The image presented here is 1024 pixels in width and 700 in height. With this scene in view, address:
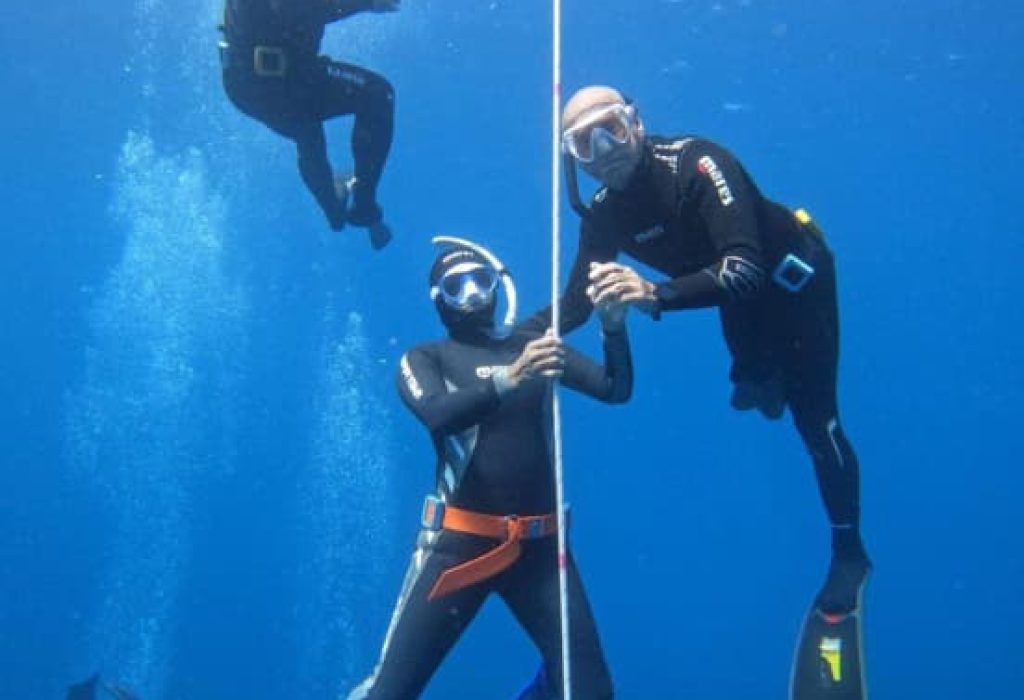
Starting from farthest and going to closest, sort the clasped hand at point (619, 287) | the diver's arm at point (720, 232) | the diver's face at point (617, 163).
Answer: the diver's face at point (617, 163) < the diver's arm at point (720, 232) < the clasped hand at point (619, 287)

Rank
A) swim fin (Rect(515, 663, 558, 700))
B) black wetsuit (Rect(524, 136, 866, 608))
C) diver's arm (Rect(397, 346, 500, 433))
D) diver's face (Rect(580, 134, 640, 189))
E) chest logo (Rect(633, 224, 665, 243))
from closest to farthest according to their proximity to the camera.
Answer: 1. black wetsuit (Rect(524, 136, 866, 608))
2. diver's arm (Rect(397, 346, 500, 433))
3. diver's face (Rect(580, 134, 640, 189))
4. chest logo (Rect(633, 224, 665, 243))
5. swim fin (Rect(515, 663, 558, 700))

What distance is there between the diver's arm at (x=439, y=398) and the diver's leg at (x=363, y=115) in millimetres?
3232

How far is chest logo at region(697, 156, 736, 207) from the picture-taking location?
13.8ft

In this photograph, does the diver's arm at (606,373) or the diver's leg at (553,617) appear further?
the diver's arm at (606,373)

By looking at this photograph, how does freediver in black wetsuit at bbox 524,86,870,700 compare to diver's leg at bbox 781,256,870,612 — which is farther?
diver's leg at bbox 781,256,870,612

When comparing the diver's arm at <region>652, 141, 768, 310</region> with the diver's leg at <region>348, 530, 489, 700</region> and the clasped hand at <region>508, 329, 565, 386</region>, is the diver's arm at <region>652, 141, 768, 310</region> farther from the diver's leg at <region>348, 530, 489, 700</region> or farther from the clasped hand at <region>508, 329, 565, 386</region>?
the diver's leg at <region>348, 530, 489, 700</region>

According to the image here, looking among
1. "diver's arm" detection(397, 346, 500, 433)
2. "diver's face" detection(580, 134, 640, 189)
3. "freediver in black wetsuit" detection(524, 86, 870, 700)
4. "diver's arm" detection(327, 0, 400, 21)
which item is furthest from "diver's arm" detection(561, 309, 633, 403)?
"diver's arm" detection(327, 0, 400, 21)

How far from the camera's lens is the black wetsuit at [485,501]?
4.47 m

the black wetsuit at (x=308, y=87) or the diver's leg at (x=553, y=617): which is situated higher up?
the black wetsuit at (x=308, y=87)

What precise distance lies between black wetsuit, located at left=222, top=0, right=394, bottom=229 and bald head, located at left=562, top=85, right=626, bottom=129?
9.19ft

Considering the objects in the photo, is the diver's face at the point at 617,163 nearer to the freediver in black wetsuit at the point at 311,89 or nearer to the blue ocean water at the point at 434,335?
the freediver in black wetsuit at the point at 311,89

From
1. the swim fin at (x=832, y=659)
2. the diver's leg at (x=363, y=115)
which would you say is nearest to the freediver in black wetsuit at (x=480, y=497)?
the swim fin at (x=832, y=659)

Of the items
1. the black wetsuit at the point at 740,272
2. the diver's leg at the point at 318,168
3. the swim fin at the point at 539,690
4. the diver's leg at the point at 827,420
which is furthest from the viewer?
the diver's leg at the point at 318,168

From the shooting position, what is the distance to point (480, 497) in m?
4.68
